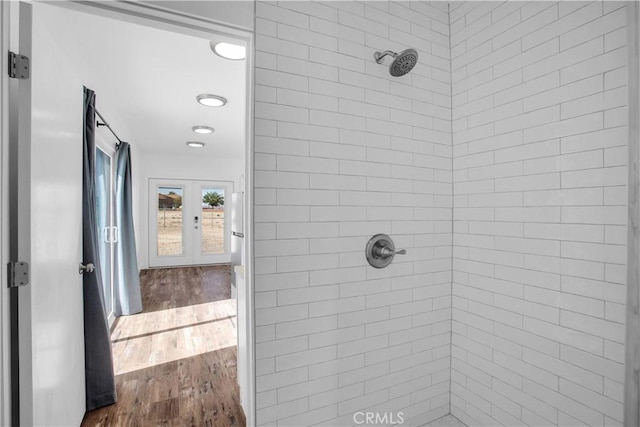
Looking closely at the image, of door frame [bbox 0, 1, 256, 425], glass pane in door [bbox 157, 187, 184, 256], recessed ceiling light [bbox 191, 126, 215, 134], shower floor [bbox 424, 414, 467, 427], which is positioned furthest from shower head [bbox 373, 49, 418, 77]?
glass pane in door [bbox 157, 187, 184, 256]

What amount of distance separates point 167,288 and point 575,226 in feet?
18.2

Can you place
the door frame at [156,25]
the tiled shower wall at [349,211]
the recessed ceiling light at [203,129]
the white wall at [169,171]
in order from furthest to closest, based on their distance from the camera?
the white wall at [169,171] → the recessed ceiling light at [203,129] → the tiled shower wall at [349,211] → the door frame at [156,25]

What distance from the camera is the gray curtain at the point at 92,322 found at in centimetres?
204

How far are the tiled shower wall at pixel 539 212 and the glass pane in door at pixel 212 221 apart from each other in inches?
259

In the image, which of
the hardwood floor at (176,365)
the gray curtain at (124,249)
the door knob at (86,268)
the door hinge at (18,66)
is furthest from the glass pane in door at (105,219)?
the door hinge at (18,66)

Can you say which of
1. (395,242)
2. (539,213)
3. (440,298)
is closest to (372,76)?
(395,242)

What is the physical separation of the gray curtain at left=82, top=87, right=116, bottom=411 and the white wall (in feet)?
15.6

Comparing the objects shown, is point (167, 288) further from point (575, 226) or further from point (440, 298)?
point (575, 226)

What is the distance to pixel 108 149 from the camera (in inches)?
145

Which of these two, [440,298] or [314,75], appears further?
[440,298]

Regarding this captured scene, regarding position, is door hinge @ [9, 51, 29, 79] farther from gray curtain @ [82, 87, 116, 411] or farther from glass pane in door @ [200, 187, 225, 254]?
glass pane in door @ [200, 187, 225, 254]

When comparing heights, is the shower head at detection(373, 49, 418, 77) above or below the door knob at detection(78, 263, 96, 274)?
above

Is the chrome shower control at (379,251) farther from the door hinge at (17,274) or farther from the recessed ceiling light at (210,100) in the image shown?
the recessed ceiling light at (210,100)

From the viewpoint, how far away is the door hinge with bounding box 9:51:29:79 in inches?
43.4
